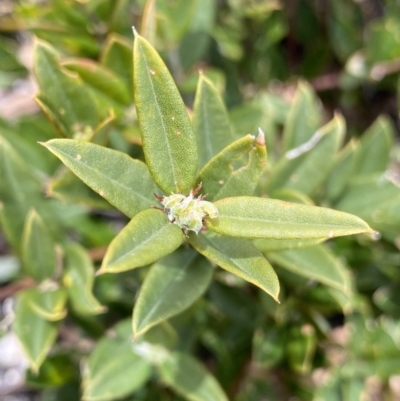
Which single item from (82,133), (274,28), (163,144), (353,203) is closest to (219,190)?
(163,144)

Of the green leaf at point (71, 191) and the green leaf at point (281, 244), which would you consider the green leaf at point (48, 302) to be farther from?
the green leaf at point (281, 244)

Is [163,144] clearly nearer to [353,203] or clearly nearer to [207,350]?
[353,203]

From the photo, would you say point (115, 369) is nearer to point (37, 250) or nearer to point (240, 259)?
point (37, 250)

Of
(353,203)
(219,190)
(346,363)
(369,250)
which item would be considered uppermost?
(219,190)

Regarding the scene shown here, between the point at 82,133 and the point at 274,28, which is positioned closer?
the point at 82,133

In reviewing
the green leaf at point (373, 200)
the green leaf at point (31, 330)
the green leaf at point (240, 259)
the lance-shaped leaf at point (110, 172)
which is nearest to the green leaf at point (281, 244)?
the green leaf at point (240, 259)

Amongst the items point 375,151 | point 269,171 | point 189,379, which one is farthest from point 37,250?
point 375,151
